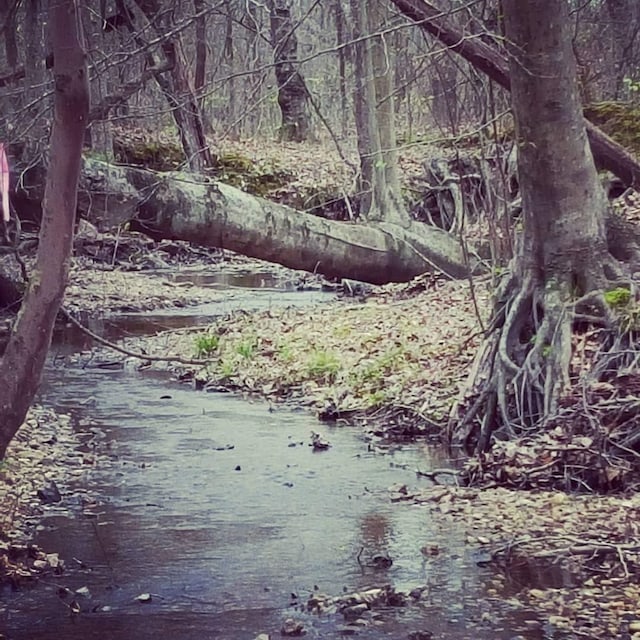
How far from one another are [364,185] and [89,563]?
1391cm

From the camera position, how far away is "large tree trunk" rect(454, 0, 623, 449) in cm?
973

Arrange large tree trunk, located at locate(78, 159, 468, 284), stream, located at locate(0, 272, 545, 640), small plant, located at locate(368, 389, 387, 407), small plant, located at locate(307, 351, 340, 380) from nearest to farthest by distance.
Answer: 1. stream, located at locate(0, 272, 545, 640)
2. small plant, located at locate(368, 389, 387, 407)
3. small plant, located at locate(307, 351, 340, 380)
4. large tree trunk, located at locate(78, 159, 468, 284)

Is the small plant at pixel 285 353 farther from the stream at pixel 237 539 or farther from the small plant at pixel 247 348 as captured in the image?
the stream at pixel 237 539

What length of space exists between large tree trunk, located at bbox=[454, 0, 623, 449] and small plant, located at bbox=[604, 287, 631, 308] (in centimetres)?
8

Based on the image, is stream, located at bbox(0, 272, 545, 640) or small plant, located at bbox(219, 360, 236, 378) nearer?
stream, located at bbox(0, 272, 545, 640)

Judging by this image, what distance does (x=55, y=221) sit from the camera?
7.02 metres

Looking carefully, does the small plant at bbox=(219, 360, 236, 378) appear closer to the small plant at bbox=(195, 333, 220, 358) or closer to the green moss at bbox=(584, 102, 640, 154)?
the small plant at bbox=(195, 333, 220, 358)

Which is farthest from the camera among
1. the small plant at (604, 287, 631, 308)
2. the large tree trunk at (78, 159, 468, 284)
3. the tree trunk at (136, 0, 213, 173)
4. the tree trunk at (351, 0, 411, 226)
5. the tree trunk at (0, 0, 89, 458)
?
the tree trunk at (351, 0, 411, 226)

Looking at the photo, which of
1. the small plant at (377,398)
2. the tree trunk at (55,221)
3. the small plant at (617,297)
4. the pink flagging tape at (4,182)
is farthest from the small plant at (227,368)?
the pink flagging tape at (4,182)

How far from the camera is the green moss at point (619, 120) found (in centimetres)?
1425

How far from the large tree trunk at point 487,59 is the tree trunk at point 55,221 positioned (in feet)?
13.6

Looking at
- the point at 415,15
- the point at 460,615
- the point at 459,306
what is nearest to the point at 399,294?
the point at 459,306

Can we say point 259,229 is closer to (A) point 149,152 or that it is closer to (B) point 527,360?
(B) point 527,360

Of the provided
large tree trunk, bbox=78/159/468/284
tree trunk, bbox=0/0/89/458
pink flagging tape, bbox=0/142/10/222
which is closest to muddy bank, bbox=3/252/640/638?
large tree trunk, bbox=78/159/468/284
